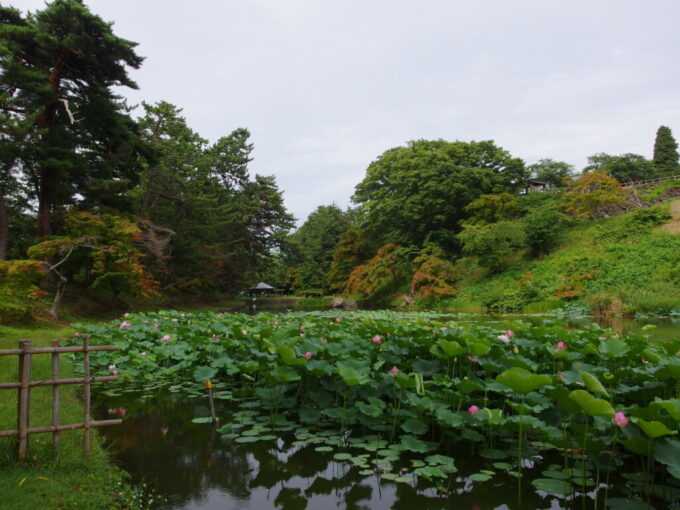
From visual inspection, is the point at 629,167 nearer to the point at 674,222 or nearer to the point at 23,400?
the point at 674,222

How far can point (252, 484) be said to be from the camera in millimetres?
2984

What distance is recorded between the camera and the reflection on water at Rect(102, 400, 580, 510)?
2691 millimetres

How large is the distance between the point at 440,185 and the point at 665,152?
21.1 meters

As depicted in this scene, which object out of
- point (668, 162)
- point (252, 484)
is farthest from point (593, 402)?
point (668, 162)

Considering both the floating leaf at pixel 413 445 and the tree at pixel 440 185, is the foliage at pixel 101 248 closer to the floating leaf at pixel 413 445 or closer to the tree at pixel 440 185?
the floating leaf at pixel 413 445

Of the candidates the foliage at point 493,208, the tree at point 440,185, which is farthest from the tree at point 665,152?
the foliage at point 493,208

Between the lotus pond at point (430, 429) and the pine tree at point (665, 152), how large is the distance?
121 ft

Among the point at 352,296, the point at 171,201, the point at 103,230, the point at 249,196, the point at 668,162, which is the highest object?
the point at 668,162

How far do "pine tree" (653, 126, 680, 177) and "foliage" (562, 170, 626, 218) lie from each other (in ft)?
49.0

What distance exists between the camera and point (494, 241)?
22.2 metres

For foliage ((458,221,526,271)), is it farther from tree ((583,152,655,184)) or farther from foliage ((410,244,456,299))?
tree ((583,152,655,184))

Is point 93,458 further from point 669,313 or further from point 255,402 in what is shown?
point 669,313

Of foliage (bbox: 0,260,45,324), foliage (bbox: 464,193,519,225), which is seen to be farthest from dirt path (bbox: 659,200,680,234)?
foliage (bbox: 0,260,45,324)

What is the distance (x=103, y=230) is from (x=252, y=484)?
36.4 ft
